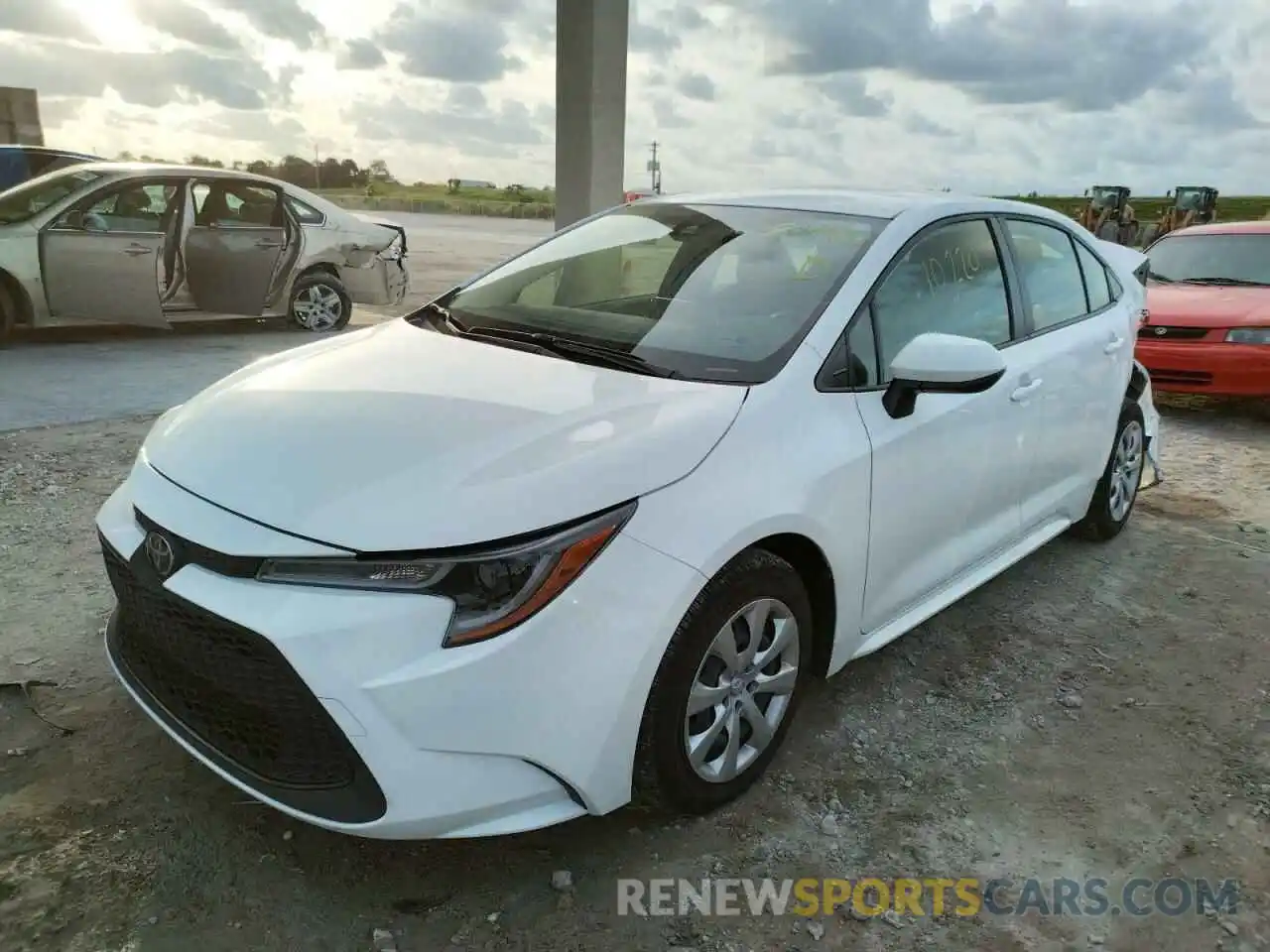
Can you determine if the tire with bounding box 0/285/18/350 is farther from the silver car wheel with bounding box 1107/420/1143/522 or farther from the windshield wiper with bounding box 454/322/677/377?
the silver car wheel with bounding box 1107/420/1143/522

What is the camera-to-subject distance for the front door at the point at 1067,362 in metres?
3.50

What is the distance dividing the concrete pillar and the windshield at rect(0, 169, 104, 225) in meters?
4.18

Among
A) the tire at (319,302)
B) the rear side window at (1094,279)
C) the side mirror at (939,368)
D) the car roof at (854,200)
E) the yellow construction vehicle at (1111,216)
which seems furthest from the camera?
the yellow construction vehicle at (1111,216)

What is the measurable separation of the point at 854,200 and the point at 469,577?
205 cm

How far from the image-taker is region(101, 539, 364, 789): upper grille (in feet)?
6.26

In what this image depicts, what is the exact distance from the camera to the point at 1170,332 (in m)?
7.05

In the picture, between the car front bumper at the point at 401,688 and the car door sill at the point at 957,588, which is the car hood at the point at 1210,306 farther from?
the car front bumper at the point at 401,688

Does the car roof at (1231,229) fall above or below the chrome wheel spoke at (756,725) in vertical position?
above

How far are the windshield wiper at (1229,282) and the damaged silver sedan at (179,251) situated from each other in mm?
7070

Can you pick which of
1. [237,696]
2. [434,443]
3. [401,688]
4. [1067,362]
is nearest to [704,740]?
[401,688]

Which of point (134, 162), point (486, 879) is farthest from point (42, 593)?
point (134, 162)

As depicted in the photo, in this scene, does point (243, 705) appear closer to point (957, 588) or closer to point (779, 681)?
point (779, 681)

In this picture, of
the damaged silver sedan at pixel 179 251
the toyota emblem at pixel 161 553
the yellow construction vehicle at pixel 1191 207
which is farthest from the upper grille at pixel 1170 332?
the yellow construction vehicle at pixel 1191 207

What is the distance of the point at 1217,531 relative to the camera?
4.68 m
